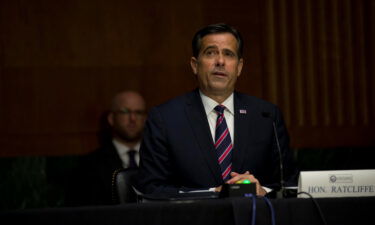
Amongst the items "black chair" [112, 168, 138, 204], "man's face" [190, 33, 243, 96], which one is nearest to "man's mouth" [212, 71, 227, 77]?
"man's face" [190, 33, 243, 96]

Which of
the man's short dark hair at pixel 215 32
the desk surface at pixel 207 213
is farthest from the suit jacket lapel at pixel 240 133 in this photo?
the desk surface at pixel 207 213

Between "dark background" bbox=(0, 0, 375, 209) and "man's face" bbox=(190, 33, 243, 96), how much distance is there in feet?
4.80

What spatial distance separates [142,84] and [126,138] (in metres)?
0.48

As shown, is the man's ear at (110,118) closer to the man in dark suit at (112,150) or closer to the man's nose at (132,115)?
the man in dark suit at (112,150)

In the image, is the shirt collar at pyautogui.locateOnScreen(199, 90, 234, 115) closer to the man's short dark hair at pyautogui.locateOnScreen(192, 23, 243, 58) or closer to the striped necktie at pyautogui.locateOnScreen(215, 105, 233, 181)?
the striped necktie at pyautogui.locateOnScreen(215, 105, 233, 181)

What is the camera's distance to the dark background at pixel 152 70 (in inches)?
172

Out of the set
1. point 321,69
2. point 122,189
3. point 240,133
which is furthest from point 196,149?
point 321,69

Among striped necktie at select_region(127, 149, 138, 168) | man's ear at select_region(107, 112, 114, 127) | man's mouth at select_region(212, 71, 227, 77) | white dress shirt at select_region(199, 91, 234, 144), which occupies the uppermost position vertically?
man's mouth at select_region(212, 71, 227, 77)

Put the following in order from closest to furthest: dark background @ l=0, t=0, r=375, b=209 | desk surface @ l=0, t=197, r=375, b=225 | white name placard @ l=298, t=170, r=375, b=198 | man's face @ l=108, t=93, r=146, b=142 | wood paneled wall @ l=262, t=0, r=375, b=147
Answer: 1. desk surface @ l=0, t=197, r=375, b=225
2. white name placard @ l=298, t=170, r=375, b=198
3. man's face @ l=108, t=93, r=146, b=142
4. dark background @ l=0, t=0, r=375, b=209
5. wood paneled wall @ l=262, t=0, r=375, b=147

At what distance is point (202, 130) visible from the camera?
9.47 feet

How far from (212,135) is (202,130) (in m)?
0.06

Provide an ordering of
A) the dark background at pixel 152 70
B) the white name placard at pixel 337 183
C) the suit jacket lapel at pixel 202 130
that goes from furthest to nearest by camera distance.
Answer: the dark background at pixel 152 70, the suit jacket lapel at pixel 202 130, the white name placard at pixel 337 183

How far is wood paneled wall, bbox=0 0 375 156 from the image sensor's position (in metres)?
4.38

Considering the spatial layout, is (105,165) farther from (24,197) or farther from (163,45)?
(163,45)
